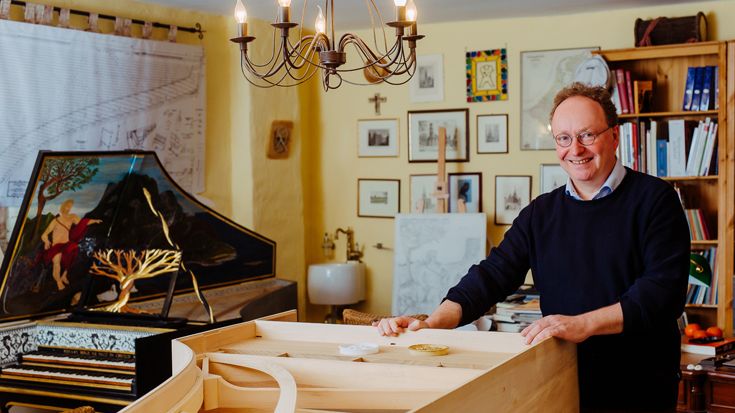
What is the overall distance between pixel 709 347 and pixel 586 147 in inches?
109

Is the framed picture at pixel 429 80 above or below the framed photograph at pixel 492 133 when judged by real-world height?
above

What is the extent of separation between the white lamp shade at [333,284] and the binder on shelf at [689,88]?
8.73ft

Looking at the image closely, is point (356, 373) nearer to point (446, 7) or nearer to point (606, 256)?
point (606, 256)

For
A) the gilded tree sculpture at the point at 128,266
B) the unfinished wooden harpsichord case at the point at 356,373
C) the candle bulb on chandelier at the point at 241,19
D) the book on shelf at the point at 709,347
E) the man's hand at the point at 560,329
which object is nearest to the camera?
the unfinished wooden harpsichord case at the point at 356,373

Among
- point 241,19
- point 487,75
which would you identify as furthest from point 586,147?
point 487,75

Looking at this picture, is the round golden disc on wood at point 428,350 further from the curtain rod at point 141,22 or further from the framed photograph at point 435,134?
the framed photograph at point 435,134

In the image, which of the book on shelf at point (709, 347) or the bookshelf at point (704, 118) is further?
the bookshelf at point (704, 118)

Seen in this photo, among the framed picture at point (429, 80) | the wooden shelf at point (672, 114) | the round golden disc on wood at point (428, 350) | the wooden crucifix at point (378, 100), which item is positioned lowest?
the round golden disc on wood at point (428, 350)

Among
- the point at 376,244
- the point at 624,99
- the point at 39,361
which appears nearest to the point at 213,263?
the point at 39,361

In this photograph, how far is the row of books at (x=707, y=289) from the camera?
5.65 metres

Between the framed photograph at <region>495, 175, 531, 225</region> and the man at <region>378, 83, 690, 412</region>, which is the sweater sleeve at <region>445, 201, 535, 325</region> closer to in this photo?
the man at <region>378, 83, 690, 412</region>

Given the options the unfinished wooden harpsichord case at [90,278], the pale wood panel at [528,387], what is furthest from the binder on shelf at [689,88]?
the pale wood panel at [528,387]

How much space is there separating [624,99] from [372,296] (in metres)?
2.57

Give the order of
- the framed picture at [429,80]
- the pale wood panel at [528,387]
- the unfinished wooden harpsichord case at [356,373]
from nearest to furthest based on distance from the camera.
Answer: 1. the pale wood panel at [528,387]
2. the unfinished wooden harpsichord case at [356,373]
3. the framed picture at [429,80]
